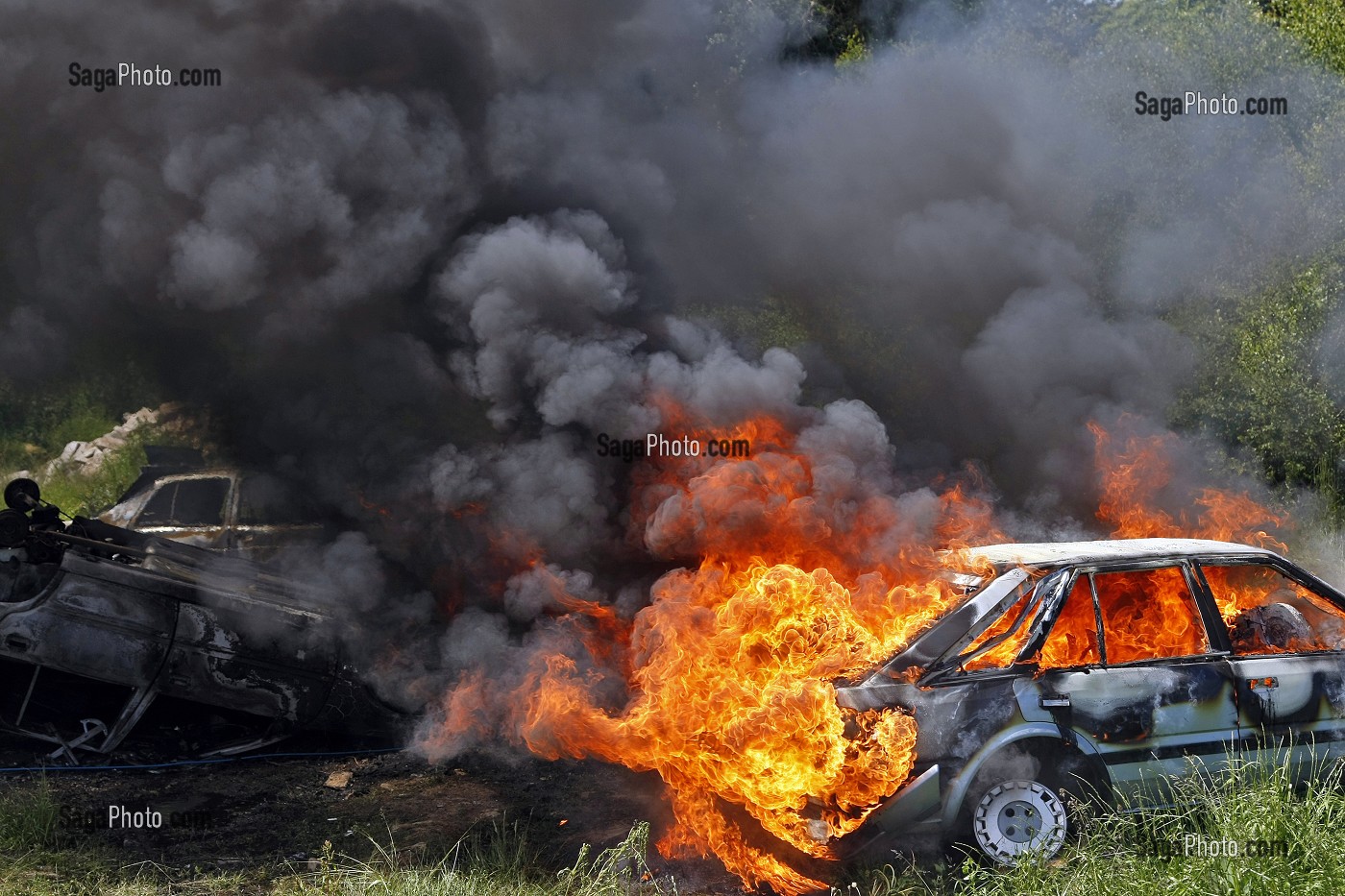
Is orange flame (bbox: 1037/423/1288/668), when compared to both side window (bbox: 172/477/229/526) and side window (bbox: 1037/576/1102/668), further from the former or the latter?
side window (bbox: 172/477/229/526)

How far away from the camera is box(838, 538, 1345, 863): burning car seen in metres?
4.54

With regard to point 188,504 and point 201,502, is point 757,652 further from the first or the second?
point 188,504

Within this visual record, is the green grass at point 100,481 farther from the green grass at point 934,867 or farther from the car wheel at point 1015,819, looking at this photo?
the car wheel at point 1015,819

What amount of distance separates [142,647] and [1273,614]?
7027 millimetres

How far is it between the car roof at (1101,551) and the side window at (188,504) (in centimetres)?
714

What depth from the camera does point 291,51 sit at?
7.39 meters

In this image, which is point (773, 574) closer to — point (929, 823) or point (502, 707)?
point (929, 823)

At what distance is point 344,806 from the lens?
6.04 meters

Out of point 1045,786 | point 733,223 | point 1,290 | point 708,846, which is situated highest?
point 733,223

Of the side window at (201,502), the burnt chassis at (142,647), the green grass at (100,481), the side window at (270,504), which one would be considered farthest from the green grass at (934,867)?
the green grass at (100,481)

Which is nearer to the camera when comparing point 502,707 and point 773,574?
point 773,574

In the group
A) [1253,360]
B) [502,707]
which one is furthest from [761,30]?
[502,707]

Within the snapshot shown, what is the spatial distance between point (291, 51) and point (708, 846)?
628 centimetres

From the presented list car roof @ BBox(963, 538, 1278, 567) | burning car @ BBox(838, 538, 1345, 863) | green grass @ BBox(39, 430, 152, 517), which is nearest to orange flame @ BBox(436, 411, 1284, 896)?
burning car @ BBox(838, 538, 1345, 863)
